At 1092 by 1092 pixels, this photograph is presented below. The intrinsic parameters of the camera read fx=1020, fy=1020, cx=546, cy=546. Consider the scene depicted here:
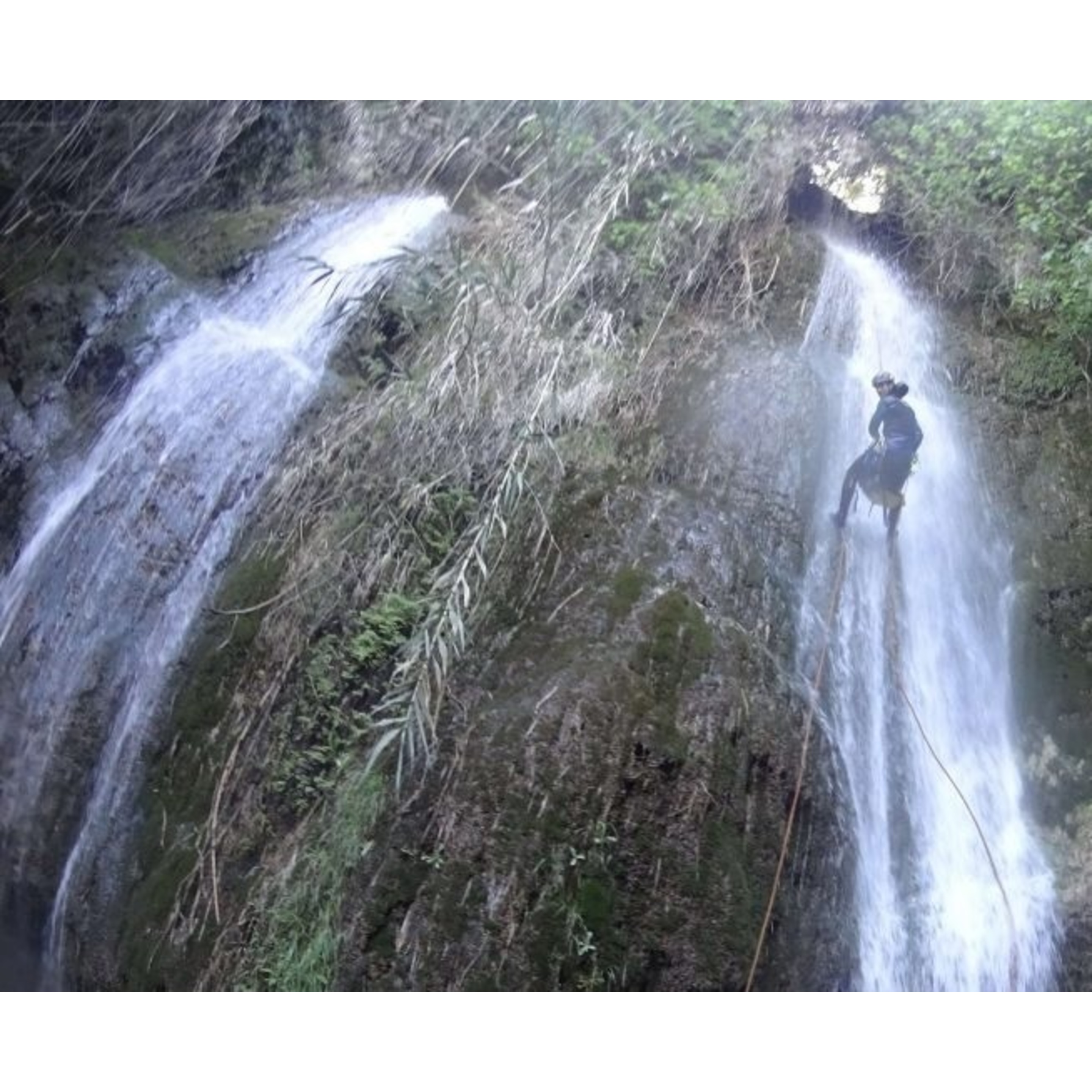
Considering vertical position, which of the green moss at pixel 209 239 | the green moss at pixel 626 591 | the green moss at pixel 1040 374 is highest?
the green moss at pixel 1040 374

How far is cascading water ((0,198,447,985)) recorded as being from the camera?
188 cm

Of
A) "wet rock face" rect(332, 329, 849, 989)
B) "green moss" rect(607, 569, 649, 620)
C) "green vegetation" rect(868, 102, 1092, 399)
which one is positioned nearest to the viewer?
"wet rock face" rect(332, 329, 849, 989)

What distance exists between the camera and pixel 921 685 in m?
1.88

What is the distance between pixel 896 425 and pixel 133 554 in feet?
4.93

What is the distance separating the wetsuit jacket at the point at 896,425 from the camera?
196cm

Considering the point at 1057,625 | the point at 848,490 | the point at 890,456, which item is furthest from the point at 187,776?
the point at 1057,625

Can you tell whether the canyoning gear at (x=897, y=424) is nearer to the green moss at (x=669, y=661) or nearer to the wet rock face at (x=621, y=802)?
the wet rock face at (x=621, y=802)

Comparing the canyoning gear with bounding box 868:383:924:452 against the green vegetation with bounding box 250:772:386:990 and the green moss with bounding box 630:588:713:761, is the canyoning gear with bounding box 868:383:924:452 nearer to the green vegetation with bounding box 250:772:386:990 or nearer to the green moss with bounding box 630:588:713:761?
the green moss with bounding box 630:588:713:761

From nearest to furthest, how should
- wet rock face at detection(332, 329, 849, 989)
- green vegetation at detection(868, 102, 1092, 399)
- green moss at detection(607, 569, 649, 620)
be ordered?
wet rock face at detection(332, 329, 849, 989) < green moss at detection(607, 569, 649, 620) < green vegetation at detection(868, 102, 1092, 399)

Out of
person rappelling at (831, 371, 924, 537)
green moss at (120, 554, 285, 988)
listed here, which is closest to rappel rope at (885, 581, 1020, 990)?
person rappelling at (831, 371, 924, 537)

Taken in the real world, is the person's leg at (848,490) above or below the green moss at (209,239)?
below

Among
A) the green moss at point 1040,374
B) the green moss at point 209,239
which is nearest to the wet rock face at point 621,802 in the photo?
the green moss at point 1040,374

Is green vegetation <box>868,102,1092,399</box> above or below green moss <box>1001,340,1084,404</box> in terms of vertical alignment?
above
